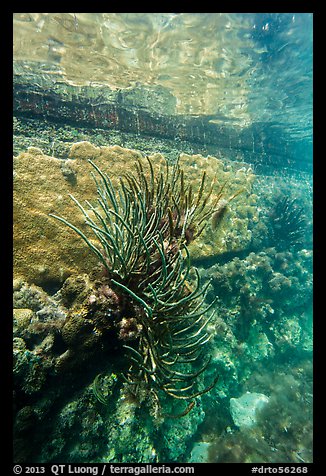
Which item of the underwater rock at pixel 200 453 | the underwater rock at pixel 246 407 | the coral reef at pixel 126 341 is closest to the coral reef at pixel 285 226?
the coral reef at pixel 126 341

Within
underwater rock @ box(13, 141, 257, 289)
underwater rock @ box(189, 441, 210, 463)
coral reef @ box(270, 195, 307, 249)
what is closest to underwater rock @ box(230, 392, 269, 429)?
underwater rock @ box(189, 441, 210, 463)

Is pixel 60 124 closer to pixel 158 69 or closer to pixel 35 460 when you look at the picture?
pixel 158 69

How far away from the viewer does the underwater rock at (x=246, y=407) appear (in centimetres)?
559

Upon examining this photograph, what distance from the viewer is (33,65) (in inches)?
357

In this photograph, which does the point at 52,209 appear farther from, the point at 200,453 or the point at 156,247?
the point at 200,453

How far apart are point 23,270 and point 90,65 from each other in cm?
896

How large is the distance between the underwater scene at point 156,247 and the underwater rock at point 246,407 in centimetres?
5

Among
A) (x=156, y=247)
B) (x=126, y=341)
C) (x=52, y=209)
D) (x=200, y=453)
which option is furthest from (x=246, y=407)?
(x=52, y=209)

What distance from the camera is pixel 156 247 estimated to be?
2.90m

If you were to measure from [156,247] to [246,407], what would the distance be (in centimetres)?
536

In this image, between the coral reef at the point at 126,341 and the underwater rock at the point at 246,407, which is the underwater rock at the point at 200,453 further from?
the underwater rock at the point at 246,407

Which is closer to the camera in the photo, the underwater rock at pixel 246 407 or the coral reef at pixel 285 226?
the underwater rock at pixel 246 407

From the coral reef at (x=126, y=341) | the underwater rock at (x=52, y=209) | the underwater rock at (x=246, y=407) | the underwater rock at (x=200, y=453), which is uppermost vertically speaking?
the underwater rock at (x=52, y=209)

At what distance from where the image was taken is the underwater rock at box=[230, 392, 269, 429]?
220 inches
